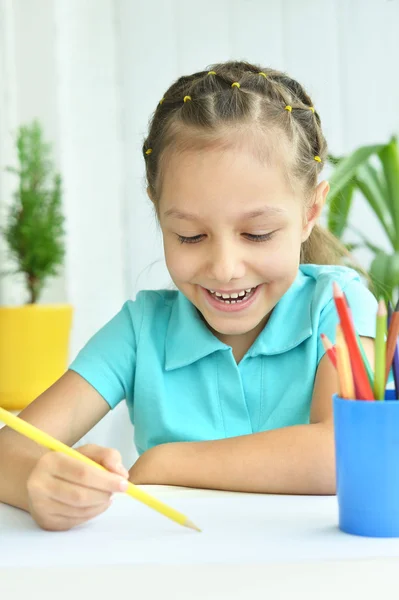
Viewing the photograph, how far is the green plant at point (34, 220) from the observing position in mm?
2936

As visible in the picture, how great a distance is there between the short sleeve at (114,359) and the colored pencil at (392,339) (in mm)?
577

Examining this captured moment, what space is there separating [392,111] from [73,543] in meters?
2.72

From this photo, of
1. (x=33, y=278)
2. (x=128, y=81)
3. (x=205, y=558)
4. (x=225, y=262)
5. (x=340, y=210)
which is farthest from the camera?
(x=128, y=81)

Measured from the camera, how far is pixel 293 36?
10.1 ft

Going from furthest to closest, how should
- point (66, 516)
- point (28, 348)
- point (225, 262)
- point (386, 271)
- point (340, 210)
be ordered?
point (28, 348), point (340, 210), point (386, 271), point (225, 262), point (66, 516)

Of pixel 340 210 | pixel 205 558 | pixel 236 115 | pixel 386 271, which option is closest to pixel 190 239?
pixel 236 115

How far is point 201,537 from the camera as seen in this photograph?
62 centimetres

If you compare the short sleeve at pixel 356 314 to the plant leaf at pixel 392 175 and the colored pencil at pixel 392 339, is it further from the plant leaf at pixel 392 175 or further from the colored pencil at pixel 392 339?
the plant leaf at pixel 392 175

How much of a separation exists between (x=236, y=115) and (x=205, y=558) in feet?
2.09

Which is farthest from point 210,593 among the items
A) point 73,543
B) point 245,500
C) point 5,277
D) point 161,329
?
point 5,277

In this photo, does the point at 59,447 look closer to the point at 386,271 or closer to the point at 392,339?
the point at 392,339

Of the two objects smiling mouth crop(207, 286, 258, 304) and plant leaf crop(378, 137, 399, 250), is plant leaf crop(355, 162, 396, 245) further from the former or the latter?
smiling mouth crop(207, 286, 258, 304)

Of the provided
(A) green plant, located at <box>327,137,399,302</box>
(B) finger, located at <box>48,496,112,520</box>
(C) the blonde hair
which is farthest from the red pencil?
(A) green plant, located at <box>327,137,399,302</box>

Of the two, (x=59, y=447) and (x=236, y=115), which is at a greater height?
(x=236, y=115)
